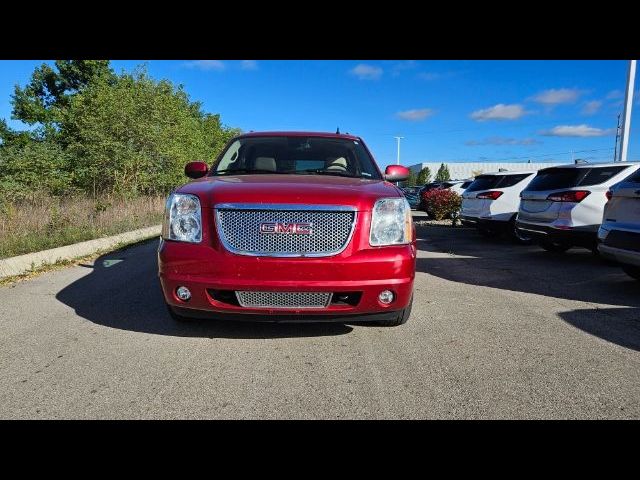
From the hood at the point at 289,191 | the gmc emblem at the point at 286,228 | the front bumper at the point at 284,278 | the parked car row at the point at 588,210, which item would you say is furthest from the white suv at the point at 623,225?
the gmc emblem at the point at 286,228

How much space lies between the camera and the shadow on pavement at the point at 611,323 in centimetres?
354

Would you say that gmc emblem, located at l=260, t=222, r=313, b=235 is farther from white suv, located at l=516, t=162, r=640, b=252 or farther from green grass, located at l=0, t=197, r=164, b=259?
white suv, located at l=516, t=162, r=640, b=252

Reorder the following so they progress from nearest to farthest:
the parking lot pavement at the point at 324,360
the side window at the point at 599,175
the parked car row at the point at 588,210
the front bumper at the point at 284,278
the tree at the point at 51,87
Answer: the parking lot pavement at the point at 324,360, the front bumper at the point at 284,278, the parked car row at the point at 588,210, the side window at the point at 599,175, the tree at the point at 51,87

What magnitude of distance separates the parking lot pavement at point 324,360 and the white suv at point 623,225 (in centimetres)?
49

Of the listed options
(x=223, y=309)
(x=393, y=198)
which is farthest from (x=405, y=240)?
(x=223, y=309)

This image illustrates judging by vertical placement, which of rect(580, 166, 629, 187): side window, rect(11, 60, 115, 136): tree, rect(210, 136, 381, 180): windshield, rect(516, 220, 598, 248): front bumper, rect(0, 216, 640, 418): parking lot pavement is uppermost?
rect(11, 60, 115, 136): tree

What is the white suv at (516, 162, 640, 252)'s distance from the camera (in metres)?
6.89

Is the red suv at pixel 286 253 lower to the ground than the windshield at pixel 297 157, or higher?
Result: lower

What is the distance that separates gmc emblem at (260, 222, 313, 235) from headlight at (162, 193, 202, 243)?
487 mm

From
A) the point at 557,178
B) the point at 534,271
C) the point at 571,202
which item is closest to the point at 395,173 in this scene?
the point at 534,271

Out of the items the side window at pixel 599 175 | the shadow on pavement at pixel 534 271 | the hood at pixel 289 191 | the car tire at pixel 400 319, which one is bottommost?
the shadow on pavement at pixel 534 271

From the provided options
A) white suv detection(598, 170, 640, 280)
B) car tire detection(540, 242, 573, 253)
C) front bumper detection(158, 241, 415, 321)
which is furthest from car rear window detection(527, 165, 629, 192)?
front bumper detection(158, 241, 415, 321)

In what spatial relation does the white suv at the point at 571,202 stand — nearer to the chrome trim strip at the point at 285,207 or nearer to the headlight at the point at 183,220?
the chrome trim strip at the point at 285,207

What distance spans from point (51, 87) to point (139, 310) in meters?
39.4
